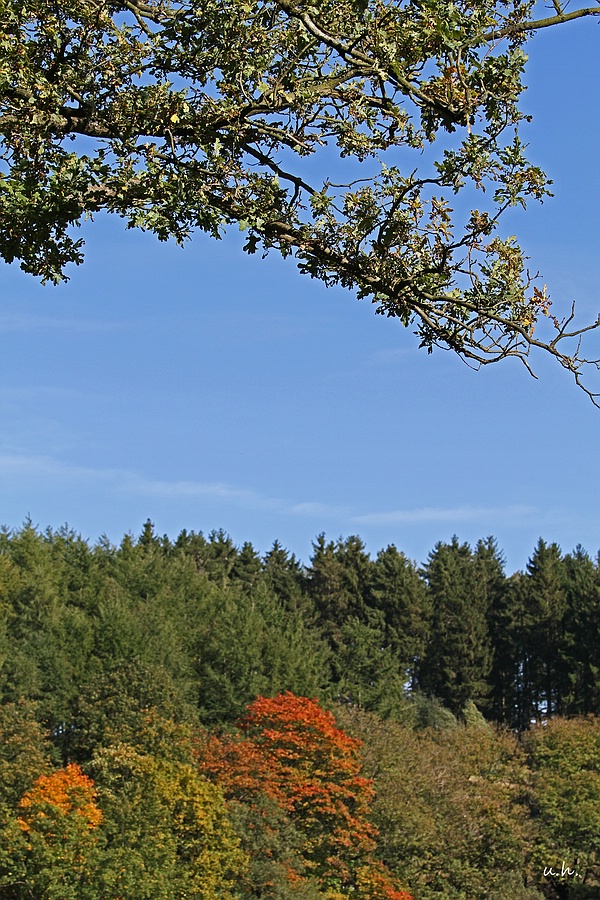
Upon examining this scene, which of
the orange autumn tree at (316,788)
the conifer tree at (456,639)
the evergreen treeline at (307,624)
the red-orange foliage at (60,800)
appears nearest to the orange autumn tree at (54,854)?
the red-orange foliage at (60,800)

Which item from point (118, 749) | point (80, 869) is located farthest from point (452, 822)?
point (80, 869)

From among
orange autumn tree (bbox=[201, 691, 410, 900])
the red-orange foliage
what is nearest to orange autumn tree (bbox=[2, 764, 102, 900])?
the red-orange foliage

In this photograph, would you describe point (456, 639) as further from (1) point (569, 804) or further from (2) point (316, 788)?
(2) point (316, 788)

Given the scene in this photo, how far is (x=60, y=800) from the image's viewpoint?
27.8 metres

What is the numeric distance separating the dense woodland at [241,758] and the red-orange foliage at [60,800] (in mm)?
76

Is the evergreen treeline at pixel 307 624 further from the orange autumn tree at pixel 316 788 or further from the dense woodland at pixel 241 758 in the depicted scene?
the orange autumn tree at pixel 316 788

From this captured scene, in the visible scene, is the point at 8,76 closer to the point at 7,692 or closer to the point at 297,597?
the point at 7,692

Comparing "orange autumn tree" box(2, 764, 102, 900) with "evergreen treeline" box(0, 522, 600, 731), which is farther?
"evergreen treeline" box(0, 522, 600, 731)

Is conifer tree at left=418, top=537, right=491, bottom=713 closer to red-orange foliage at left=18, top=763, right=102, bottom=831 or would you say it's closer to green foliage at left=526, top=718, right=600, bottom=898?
green foliage at left=526, top=718, right=600, bottom=898

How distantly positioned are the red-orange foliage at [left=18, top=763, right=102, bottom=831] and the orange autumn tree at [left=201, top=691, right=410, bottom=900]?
4154 mm

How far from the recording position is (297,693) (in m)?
45.9

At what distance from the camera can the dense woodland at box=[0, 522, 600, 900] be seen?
26.4 meters

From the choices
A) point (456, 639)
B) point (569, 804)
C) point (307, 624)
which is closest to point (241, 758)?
point (569, 804)

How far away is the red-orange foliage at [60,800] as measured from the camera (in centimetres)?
2562
